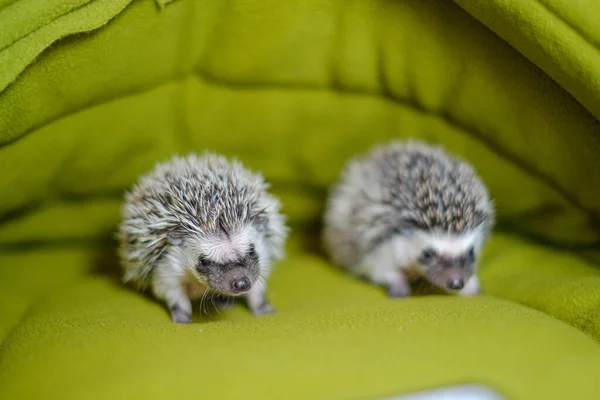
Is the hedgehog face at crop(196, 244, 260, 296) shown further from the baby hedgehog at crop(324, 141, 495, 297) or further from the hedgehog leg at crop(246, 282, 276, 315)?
the baby hedgehog at crop(324, 141, 495, 297)

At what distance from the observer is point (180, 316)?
2.32 metres

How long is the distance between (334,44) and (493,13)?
0.64m

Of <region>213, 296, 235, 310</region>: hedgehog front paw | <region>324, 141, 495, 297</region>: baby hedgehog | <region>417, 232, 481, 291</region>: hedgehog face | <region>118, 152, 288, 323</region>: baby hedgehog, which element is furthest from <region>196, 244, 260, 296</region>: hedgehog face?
<region>417, 232, 481, 291</region>: hedgehog face

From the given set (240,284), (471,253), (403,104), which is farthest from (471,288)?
(240,284)

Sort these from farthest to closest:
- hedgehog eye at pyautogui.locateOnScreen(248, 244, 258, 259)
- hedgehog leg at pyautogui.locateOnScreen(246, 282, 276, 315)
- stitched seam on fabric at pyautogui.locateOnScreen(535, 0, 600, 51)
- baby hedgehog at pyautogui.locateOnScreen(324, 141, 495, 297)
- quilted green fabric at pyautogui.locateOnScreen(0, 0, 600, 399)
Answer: baby hedgehog at pyautogui.locateOnScreen(324, 141, 495, 297) → hedgehog leg at pyautogui.locateOnScreen(246, 282, 276, 315) → hedgehog eye at pyautogui.locateOnScreen(248, 244, 258, 259) → stitched seam on fabric at pyautogui.locateOnScreen(535, 0, 600, 51) → quilted green fabric at pyautogui.locateOnScreen(0, 0, 600, 399)

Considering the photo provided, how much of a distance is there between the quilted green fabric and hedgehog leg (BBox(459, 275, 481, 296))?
0.20 ft

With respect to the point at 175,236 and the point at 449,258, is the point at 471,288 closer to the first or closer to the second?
the point at 449,258

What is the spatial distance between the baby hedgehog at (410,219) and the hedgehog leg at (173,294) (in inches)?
27.3

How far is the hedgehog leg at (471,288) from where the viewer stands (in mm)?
2545

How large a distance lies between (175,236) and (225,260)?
19 cm

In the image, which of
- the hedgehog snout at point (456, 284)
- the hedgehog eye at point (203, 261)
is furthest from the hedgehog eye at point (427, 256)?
the hedgehog eye at point (203, 261)

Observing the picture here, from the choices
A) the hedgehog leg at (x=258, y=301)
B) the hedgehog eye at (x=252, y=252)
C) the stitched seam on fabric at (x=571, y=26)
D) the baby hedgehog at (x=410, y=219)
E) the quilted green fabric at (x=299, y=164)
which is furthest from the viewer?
the baby hedgehog at (x=410, y=219)

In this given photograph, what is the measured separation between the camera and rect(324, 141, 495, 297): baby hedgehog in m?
2.50

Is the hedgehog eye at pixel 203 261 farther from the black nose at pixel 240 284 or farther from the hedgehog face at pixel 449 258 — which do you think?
the hedgehog face at pixel 449 258
